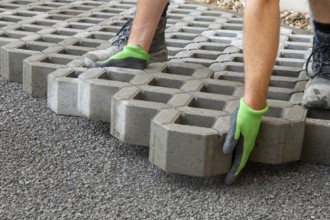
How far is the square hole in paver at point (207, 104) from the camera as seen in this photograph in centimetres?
238

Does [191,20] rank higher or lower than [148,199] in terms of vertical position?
higher

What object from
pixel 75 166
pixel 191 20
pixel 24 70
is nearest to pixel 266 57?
pixel 75 166

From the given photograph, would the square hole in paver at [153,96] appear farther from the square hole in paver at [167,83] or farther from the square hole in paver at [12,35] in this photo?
the square hole in paver at [12,35]

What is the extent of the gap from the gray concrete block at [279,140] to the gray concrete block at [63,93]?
2.19 ft

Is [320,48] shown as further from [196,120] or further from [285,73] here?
[196,120]

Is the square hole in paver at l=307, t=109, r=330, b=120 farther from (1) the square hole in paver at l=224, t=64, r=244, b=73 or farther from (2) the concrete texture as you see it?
(1) the square hole in paver at l=224, t=64, r=244, b=73

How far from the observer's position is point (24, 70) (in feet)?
9.34

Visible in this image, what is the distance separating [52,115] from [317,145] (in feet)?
3.31

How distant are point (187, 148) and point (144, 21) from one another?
2.76 ft

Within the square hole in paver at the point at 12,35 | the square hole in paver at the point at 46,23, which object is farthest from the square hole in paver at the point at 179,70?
the square hole in paver at the point at 46,23

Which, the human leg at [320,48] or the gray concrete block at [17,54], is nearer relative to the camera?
the human leg at [320,48]

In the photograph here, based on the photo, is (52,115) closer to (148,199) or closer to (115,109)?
(115,109)

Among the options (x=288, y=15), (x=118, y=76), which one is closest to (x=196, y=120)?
(x=118, y=76)

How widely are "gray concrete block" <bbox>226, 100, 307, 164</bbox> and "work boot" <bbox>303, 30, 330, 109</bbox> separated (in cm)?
18
